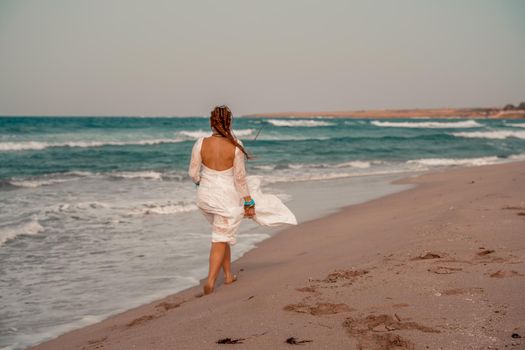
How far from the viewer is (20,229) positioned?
8133 mm

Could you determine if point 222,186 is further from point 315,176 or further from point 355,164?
point 355,164

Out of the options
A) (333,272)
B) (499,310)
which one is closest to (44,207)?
(333,272)

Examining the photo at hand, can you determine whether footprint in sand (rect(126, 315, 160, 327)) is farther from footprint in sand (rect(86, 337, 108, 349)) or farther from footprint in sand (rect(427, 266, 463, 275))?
footprint in sand (rect(427, 266, 463, 275))

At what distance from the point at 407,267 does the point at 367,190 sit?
898cm

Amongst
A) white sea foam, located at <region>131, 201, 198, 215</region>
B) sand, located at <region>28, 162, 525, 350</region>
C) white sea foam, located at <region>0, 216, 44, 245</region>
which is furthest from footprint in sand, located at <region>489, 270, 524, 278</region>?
white sea foam, located at <region>131, 201, 198, 215</region>

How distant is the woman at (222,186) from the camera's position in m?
4.91

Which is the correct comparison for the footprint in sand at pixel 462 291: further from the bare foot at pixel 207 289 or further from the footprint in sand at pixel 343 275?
the bare foot at pixel 207 289

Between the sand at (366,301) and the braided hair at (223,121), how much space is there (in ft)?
4.33

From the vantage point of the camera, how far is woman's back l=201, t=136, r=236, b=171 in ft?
16.1

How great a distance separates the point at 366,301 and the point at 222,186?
188 centimetres

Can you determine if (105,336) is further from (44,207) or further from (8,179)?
(8,179)

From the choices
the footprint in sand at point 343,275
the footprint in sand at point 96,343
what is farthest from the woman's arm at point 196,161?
the footprint in sand at point 96,343

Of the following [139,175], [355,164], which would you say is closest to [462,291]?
[139,175]

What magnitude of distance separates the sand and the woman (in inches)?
17.4
